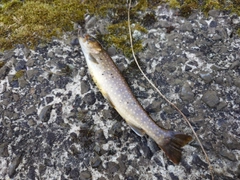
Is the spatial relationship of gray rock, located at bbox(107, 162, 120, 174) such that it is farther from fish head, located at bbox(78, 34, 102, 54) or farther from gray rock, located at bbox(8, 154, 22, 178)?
fish head, located at bbox(78, 34, 102, 54)

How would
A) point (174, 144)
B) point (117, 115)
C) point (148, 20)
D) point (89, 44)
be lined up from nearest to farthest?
point (174, 144), point (117, 115), point (89, 44), point (148, 20)

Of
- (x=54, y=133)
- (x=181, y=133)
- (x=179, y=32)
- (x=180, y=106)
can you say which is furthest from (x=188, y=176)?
(x=179, y=32)

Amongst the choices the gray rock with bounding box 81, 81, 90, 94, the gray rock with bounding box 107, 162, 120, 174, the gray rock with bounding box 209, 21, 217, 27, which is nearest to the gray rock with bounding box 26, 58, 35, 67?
the gray rock with bounding box 81, 81, 90, 94

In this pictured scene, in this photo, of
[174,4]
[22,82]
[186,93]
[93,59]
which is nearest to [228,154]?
[186,93]

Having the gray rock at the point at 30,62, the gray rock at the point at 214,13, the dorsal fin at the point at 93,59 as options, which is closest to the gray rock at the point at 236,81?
the gray rock at the point at 214,13

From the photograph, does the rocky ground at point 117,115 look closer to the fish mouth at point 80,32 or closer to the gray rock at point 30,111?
the gray rock at point 30,111

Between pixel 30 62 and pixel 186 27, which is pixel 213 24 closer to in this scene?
pixel 186 27

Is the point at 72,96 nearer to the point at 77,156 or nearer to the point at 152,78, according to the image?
the point at 77,156
